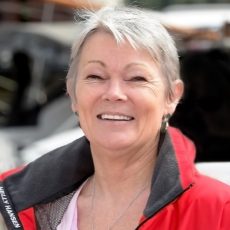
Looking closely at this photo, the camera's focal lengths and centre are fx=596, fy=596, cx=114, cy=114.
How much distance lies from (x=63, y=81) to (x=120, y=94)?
4.66 meters

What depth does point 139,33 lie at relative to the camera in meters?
1.78

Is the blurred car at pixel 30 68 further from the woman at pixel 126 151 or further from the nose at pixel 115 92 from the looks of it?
the nose at pixel 115 92

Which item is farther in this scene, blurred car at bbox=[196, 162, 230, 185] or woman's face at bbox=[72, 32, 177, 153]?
blurred car at bbox=[196, 162, 230, 185]

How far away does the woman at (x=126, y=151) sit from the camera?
5.61ft

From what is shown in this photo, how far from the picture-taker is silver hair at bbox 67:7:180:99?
1776mm

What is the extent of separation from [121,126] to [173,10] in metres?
7.51

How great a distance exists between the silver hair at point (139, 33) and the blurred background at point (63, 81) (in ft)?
0.80

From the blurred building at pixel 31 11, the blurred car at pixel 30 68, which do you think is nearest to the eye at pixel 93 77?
the blurred car at pixel 30 68

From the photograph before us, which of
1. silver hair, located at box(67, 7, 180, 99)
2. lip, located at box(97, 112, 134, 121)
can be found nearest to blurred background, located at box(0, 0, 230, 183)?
silver hair, located at box(67, 7, 180, 99)

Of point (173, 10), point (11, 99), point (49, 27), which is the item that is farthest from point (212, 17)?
point (11, 99)

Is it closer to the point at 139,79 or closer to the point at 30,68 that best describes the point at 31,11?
the point at 30,68

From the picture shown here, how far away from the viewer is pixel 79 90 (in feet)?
6.09

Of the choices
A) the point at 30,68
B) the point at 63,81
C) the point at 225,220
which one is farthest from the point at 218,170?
the point at 30,68

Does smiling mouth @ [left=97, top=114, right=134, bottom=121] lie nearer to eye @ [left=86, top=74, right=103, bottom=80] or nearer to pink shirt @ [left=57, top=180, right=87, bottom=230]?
eye @ [left=86, top=74, right=103, bottom=80]
